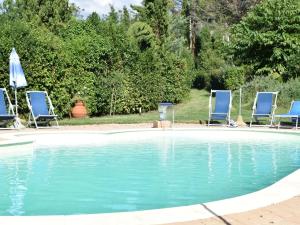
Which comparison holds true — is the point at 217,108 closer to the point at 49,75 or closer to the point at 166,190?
the point at 49,75

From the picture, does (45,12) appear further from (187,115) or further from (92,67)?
(187,115)

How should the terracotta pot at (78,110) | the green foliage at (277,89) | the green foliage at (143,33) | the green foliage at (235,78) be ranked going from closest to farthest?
the terracotta pot at (78,110) → the green foliage at (277,89) → the green foliage at (235,78) → the green foliage at (143,33)

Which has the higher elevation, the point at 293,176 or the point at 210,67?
the point at 210,67

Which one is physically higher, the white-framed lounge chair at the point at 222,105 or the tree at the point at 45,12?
the tree at the point at 45,12

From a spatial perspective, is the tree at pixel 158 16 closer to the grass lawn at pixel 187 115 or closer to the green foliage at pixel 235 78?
the grass lawn at pixel 187 115

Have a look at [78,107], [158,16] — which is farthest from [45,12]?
[78,107]

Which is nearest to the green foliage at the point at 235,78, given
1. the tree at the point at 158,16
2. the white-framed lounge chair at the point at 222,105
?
the tree at the point at 158,16

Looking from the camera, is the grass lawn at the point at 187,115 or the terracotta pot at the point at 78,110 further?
the terracotta pot at the point at 78,110

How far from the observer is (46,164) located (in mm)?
8930

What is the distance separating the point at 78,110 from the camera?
59.3 ft

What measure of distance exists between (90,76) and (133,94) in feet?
8.39

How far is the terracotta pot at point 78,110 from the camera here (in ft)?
59.3

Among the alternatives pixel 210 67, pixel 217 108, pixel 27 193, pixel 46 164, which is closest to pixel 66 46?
pixel 217 108

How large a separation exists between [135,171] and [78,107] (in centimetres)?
1036
